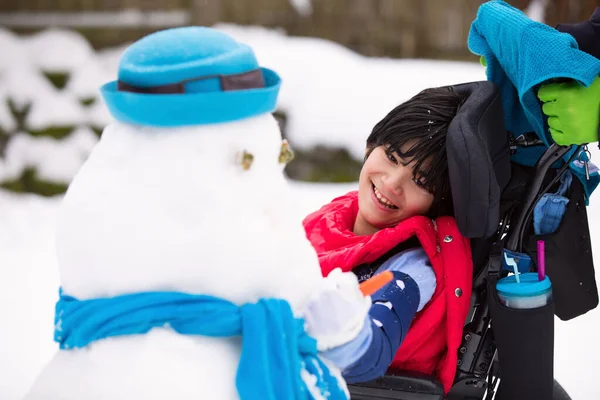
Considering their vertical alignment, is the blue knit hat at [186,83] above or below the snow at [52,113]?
above

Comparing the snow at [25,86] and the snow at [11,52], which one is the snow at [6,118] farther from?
the snow at [11,52]

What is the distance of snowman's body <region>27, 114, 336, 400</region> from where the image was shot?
1039 mm

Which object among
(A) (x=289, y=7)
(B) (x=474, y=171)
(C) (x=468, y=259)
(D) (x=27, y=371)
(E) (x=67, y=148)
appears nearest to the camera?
(B) (x=474, y=171)

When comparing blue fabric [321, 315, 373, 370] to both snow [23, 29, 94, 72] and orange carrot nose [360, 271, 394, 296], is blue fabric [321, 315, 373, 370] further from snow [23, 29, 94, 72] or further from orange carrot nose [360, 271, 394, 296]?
snow [23, 29, 94, 72]

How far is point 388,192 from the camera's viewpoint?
1.83 metres

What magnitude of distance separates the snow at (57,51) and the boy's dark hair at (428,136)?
4501 millimetres

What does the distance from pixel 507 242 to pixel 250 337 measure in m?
0.97

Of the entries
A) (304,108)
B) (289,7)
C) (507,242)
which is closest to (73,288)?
(507,242)

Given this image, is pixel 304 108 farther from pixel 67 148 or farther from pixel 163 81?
pixel 163 81

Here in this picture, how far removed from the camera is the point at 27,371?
115 inches

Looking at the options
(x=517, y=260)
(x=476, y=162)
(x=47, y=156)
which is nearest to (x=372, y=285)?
(x=476, y=162)

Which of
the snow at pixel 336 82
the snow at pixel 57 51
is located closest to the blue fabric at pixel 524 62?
the snow at pixel 336 82

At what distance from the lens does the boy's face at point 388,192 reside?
70.8 inches

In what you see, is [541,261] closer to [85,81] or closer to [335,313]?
[335,313]
